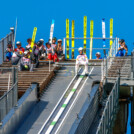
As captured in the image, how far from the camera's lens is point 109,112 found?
33.6 m

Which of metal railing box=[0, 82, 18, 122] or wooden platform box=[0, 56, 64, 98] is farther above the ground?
wooden platform box=[0, 56, 64, 98]

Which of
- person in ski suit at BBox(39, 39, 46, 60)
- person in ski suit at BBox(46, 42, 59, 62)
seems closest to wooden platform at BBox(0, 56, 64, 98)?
person in ski suit at BBox(46, 42, 59, 62)

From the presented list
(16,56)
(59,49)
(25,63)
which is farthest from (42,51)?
(25,63)

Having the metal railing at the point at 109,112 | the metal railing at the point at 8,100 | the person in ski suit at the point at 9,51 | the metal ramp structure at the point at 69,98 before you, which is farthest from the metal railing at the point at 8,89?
the person in ski suit at the point at 9,51

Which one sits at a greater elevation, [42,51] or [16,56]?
[42,51]

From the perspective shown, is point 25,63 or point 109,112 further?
point 25,63

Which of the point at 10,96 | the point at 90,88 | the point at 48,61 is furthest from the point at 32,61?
the point at 10,96

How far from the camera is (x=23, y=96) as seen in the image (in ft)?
115

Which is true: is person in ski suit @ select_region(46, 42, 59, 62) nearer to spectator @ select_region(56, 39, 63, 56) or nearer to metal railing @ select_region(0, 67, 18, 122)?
spectator @ select_region(56, 39, 63, 56)

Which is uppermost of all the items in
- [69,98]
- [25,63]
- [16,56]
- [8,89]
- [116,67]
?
[16,56]

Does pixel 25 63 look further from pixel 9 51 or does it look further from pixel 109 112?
pixel 109 112

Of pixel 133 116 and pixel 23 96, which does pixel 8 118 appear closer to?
pixel 23 96

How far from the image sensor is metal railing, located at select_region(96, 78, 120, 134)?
98.8ft

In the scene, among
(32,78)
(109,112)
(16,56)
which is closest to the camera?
(109,112)
